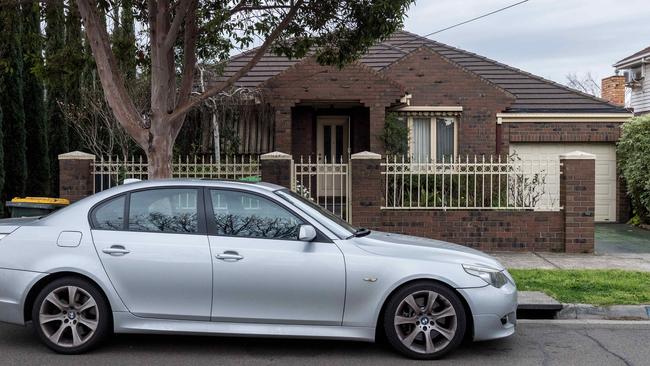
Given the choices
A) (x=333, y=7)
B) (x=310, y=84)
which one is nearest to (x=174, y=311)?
(x=333, y=7)

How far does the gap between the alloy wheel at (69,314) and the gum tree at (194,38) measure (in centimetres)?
301

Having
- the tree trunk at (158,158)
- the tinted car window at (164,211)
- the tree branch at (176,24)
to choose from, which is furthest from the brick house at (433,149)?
the tinted car window at (164,211)

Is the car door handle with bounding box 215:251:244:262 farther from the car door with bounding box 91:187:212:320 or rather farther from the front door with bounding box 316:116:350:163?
the front door with bounding box 316:116:350:163

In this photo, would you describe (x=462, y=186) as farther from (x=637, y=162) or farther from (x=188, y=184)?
(x=188, y=184)

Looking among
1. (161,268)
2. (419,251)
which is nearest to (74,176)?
(161,268)

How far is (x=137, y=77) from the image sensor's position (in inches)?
615

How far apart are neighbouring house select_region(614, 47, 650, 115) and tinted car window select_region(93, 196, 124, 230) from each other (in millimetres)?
17773

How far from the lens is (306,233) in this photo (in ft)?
17.4

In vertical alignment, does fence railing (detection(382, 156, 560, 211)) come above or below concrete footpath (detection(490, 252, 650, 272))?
above

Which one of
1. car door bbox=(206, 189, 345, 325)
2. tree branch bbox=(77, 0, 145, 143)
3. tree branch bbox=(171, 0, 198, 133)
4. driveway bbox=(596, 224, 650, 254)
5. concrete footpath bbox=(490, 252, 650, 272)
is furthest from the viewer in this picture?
driveway bbox=(596, 224, 650, 254)

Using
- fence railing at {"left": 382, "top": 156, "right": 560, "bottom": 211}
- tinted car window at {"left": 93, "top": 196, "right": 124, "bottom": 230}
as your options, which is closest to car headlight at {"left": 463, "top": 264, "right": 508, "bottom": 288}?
tinted car window at {"left": 93, "top": 196, "right": 124, "bottom": 230}

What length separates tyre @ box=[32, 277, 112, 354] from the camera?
17.7 ft

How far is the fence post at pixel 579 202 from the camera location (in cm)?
1087

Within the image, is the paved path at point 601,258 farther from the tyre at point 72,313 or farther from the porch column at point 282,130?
the tyre at point 72,313
